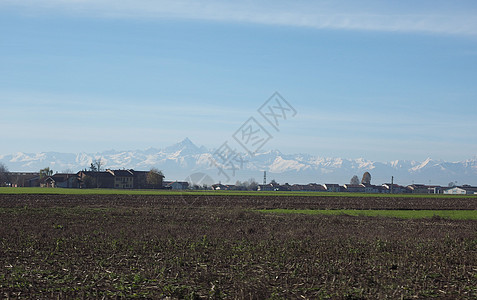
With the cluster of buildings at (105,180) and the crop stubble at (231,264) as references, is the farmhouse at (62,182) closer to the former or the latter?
the cluster of buildings at (105,180)

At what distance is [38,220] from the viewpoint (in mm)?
33250

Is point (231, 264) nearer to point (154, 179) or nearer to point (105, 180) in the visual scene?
point (105, 180)

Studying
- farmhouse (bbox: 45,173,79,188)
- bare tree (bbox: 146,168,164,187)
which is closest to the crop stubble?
bare tree (bbox: 146,168,164,187)

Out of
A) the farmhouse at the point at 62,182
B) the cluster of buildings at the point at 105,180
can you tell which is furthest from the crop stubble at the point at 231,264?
the farmhouse at the point at 62,182

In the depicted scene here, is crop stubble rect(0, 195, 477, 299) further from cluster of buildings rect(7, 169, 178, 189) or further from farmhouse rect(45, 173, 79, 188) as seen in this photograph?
farmhouse rect(45, 173, 79, 188)

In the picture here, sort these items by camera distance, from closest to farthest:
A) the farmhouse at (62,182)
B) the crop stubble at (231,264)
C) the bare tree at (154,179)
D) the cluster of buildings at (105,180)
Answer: the crop stubble at (231,264)
the cluster of buildings at (105,180)
the farmhouse at (62,182)
the bare tree at (154,179)

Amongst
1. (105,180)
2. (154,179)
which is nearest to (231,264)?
(105,180)

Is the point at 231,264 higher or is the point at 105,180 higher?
the point at 105,180

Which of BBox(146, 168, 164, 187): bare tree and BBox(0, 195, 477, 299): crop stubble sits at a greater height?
BBox(146, 168, 164, 187): bare tree

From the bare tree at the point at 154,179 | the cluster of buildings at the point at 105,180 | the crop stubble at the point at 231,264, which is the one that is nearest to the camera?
the crop stubble at the point at 231,264

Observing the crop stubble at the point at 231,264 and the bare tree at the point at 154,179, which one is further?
the bare tree at the point at 154,179

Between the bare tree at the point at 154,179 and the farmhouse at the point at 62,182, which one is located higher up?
the bare tree at the point at 154,179

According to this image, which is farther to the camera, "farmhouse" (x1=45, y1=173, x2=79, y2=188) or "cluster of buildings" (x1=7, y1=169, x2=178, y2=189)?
"farmhouse" (x1=45, y1=173, x2=79, y2=188)

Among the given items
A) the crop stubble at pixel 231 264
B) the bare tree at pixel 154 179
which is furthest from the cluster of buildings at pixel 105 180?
the crop stubble at pixel 231 264
